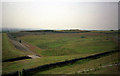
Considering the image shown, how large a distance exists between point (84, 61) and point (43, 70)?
9.48 metres

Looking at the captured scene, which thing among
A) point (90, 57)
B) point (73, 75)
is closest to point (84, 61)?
point (90, 57)

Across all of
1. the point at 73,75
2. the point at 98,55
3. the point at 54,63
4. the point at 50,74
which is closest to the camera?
the point at 73,75

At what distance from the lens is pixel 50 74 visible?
1747 cm

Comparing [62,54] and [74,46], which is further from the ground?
[74,46]

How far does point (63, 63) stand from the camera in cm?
2236

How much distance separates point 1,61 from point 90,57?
1999 cm

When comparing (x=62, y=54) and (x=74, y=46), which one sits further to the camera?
(x=74, y=46)

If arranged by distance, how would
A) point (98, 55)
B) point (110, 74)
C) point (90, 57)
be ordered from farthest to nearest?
1. point (98, 55)
2. point (90, 57)
3. point (110, 74)

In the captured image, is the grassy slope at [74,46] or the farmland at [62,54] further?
the grassy slope at [74,46]

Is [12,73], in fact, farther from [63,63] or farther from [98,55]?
[98,55]

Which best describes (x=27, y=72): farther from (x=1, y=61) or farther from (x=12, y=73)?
(x=1, y=61)

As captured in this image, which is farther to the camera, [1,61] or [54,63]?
[1,61]

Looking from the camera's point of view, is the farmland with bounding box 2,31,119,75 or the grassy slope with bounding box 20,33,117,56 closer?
the farmland with bounding box 2,31,119,75

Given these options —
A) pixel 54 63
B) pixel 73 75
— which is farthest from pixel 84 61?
pixel 73 75
